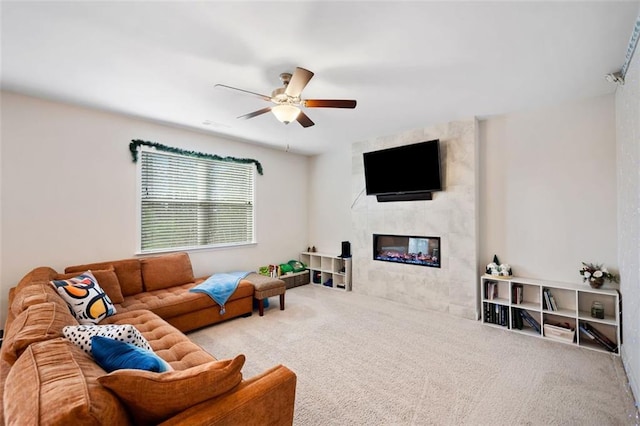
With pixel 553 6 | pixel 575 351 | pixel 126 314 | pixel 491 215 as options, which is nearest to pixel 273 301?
pixel 126 314

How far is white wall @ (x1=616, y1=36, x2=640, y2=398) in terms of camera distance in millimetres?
2059

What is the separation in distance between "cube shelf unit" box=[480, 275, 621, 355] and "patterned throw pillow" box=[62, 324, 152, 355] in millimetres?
3664

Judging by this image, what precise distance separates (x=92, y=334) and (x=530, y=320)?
4124mm

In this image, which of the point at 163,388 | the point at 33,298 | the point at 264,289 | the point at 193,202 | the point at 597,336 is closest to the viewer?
the point at 163,388

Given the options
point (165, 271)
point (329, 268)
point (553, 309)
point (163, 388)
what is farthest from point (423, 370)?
point (165, 271)

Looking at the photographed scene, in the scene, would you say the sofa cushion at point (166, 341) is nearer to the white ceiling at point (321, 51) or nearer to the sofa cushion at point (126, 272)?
the sofa cushion at point (126, 272)

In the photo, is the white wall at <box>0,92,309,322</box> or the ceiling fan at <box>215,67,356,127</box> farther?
the white wall at <box>0,92,309,322</box>

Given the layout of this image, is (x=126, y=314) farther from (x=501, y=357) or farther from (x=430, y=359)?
(x=501, y=357)

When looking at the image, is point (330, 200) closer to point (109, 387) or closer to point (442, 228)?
point (442, 228)

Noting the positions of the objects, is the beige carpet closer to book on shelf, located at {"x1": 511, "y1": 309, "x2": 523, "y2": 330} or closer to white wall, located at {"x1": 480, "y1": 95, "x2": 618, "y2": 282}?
book on shelf, located at {"x1": 511, "y1": 309, "x2": 523, "y2": 330}

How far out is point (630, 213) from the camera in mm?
2295

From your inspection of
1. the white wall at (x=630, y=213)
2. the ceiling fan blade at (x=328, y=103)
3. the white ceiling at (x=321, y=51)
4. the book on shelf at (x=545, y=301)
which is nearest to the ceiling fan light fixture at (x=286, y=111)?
the ceiling fan blade at (x=328, y=103)

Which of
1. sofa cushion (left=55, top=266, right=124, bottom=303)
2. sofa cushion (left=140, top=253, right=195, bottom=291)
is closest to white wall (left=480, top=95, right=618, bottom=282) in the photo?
sofa cushion (left=140, top=253, right=195, bottom=291)

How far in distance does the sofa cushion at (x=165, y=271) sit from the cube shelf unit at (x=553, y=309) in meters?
3.88
